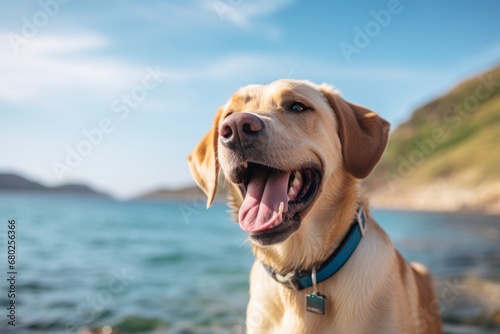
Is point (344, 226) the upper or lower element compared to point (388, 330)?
upper

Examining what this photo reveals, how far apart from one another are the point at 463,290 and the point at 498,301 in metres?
0.99

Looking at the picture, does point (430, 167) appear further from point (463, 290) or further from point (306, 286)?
point (306, 286)

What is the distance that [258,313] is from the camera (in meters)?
3.37

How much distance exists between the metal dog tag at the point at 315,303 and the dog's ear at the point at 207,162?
1.03 meters

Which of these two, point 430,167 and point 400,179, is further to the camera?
point 400,179

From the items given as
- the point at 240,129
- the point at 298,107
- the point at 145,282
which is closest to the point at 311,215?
the point at 298,107

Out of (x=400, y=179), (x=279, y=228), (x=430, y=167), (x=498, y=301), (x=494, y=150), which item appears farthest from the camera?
→ (x=400, y=179)

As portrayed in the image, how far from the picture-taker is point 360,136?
11.1 ft

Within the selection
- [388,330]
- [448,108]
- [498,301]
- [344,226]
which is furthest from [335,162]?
[448,108]

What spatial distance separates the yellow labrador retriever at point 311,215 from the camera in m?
2.96

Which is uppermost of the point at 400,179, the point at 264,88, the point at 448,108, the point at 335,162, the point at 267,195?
Answer: the point at 448,108

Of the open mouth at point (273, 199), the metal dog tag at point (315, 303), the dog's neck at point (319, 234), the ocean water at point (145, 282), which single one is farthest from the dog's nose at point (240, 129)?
the metal dog tag at point (315, 303)

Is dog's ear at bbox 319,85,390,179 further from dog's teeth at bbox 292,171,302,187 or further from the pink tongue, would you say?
the pink tongue

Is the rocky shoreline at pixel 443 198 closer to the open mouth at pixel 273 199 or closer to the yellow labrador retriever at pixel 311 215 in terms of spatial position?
the yellow labrador retriever at pixel 311 215
